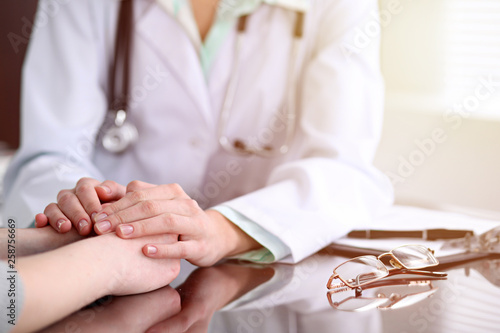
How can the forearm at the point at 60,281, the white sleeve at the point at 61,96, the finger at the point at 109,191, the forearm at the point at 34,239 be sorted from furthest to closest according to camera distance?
1. the white sleeve at the point at 61,96
2. the finger at the point at 109,191
3. the forearm at the point at 34,239
4. the forearm at the point at 60,281

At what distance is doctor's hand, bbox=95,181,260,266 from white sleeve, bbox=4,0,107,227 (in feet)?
0.81

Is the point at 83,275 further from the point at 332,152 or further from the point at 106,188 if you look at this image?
the point at 332,152

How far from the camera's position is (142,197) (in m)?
0.58

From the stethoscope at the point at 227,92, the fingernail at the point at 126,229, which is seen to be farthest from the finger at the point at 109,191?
the stethoscope at the point at 227,92

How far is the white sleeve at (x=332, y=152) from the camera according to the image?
675 mm

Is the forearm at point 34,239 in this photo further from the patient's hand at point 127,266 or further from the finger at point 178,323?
the finger at point 178,323

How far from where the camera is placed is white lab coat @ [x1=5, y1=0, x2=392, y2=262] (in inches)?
34.3

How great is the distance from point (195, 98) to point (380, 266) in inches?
19.8

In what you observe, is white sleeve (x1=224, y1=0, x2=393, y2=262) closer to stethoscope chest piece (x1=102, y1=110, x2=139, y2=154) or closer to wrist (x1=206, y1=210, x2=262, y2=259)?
wrist (x1=206, y1=210, x2=262, y2=259)

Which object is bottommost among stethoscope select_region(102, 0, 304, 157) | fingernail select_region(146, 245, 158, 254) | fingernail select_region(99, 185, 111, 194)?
fingernail select_region(146, 245, 158, 254)

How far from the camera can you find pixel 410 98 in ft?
5.49

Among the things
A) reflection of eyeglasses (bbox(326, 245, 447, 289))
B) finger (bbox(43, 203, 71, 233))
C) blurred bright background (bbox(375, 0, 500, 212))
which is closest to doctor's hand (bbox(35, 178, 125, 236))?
finger (bbox(43, 203, 71, 233))

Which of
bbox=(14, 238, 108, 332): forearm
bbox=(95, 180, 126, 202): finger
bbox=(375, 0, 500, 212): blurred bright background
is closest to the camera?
bbox=(14, 238, 108, 332): forearm

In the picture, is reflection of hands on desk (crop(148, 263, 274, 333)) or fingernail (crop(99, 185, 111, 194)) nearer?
reflection of hands on desk (crop(148, 263, 274, 333))
